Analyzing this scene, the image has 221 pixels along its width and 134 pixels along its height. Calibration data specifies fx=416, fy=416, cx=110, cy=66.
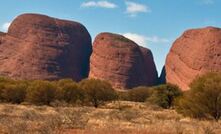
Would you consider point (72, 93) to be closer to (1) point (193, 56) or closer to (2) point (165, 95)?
(2) point (165, 95)

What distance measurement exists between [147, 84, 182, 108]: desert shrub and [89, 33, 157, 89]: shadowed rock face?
65537 mm

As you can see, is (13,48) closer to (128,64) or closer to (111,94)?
(128,64)

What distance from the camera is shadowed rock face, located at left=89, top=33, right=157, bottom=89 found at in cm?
13136

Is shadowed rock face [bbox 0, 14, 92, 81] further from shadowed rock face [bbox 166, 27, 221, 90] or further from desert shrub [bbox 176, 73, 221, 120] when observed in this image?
desert shrub [bbox 176, 73, 221, 120]

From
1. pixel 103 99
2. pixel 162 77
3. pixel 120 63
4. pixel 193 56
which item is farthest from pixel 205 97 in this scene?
pixel 162 77

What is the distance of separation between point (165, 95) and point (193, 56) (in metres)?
68.5

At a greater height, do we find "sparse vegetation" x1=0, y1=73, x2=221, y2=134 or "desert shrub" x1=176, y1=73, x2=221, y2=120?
"desert shrub" x1=176, y1=73, x2=221, y2=120

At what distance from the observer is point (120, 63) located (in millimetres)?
132500

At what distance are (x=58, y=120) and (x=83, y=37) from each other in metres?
133

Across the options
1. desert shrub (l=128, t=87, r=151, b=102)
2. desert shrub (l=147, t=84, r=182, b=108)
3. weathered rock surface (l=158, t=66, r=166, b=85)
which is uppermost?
desert shrub (l=147, t=84, r=182, b=108)

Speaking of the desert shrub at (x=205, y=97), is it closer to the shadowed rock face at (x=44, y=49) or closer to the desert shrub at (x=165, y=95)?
the desert shrub at (x=165, y=95)

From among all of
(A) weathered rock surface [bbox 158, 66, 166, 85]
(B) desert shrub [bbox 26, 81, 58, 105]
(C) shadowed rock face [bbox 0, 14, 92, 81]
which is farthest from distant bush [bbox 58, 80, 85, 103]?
(A) weathered rock surface [bbox 158, 66, 166, 85]

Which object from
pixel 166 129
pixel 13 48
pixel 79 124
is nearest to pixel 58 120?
pixel 79 124

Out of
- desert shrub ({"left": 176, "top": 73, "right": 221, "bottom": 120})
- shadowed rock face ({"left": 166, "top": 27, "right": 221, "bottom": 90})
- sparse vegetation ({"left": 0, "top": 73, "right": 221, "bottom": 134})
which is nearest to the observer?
desert shrub ({"left": 176, "top": 73, "right": 221, "bottom": 120})
